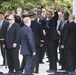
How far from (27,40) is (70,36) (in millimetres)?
1719

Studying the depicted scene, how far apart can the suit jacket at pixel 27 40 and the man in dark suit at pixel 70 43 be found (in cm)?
142

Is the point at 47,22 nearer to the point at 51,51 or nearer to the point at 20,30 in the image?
the point at 51,51

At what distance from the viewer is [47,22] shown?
13414mm

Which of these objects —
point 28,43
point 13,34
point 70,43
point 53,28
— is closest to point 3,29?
point 13,34

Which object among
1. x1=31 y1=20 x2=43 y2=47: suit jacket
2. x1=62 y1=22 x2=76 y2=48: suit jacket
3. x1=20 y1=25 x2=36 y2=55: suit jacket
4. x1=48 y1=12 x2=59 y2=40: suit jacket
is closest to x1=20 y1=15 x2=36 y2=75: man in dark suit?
x1=20 y1=25 x2=36 y2=55: suit jacket

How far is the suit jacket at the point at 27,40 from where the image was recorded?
1154cm

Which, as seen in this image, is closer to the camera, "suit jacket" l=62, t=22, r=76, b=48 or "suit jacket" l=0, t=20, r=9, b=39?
"suit jacket" l=62, t=22, r=76, b=48

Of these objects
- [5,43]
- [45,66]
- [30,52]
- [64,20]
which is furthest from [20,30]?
[45,66]

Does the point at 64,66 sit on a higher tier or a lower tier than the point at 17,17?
lower

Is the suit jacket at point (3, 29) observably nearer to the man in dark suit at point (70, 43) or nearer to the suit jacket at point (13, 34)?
the suit jacket at point (13, 34)

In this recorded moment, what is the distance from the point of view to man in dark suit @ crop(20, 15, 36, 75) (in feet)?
37.9

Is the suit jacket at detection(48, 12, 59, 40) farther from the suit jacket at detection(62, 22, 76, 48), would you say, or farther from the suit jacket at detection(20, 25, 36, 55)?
the suit jacket at detection(20, 25, 36, 55)

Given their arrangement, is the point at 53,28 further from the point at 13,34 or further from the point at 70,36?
the point at 13,34

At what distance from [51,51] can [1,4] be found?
51.2 feet
